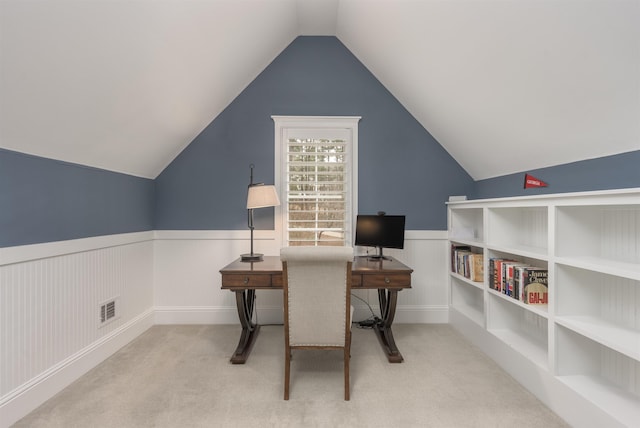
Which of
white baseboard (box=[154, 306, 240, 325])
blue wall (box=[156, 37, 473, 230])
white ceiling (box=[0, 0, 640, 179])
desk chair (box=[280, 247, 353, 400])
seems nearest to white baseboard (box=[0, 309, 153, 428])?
white baseboard (box=[154, 306, 240, 325])

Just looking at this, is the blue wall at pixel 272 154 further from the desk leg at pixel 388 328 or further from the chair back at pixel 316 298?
the chair back at pixel 316 298

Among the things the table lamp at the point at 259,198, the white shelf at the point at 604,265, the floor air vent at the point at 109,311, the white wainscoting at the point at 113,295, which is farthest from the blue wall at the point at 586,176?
the floor air vent at the point at 109,311

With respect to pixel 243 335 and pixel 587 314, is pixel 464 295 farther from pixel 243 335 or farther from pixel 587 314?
pixel 243 335

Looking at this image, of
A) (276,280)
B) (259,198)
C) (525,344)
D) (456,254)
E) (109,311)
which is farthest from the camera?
(456,254)

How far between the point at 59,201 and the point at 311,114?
2.26m

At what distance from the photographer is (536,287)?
6.88ft

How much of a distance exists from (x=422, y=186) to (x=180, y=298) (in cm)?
284

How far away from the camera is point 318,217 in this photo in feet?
10.6

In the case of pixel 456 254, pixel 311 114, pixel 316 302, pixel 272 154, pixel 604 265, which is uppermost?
pixel 311 114

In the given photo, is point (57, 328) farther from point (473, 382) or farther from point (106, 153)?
point (473, 382)

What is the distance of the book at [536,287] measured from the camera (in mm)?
2096

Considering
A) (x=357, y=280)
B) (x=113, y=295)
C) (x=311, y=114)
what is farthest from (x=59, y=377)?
(x=311, y=114)

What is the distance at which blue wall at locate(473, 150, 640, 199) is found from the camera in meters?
1.67

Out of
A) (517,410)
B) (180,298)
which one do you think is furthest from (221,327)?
(517,410)
